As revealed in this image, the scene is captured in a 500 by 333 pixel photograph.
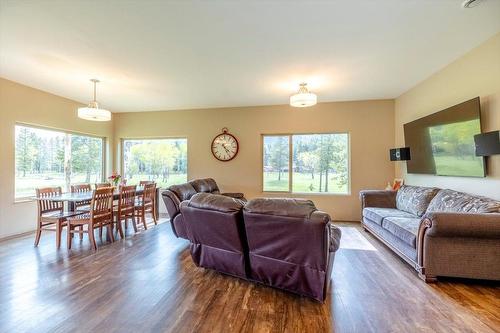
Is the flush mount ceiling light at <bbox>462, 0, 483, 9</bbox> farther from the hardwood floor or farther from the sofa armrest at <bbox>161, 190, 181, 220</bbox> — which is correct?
the sofa armrest at <bbox>161, 190, 181, 220</bbox>

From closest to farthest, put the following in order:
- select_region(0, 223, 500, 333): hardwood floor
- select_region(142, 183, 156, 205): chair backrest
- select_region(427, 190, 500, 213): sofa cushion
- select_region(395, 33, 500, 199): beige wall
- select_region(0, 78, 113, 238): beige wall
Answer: select_region(0, 223, 500, 333): hardwood floor → select_region(427, 190, 500, 213): sofa cushion → select_region(395, 33, 500, 199): beige wall → select_region(0, 78, 113, 238): beige wall → select_region(142, 183, 156, 205): chair backrest

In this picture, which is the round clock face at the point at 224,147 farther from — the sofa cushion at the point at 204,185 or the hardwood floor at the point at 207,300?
the hardwood floor at the point at 207,300

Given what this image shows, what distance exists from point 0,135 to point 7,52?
68.6 inches

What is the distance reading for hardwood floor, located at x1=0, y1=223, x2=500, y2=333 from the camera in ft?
6.31

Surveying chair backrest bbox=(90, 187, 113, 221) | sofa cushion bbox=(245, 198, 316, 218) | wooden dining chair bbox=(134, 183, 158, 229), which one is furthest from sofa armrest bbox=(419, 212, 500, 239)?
wooden dining chair bbox=(134, 183, 158, 229)

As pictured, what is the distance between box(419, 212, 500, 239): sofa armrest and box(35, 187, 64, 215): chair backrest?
545 centimetres

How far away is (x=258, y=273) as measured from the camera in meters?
2.49

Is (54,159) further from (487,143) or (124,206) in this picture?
(487,143)

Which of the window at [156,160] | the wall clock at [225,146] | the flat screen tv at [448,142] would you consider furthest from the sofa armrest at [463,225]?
the window at [156,160]

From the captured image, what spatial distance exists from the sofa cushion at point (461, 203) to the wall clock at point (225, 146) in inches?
160

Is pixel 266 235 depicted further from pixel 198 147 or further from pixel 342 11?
pixel 198 147

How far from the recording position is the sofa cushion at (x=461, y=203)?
102 inches

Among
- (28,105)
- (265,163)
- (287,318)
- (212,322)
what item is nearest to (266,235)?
(287,318)

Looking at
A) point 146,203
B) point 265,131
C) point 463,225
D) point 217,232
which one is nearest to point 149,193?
point 146,203
